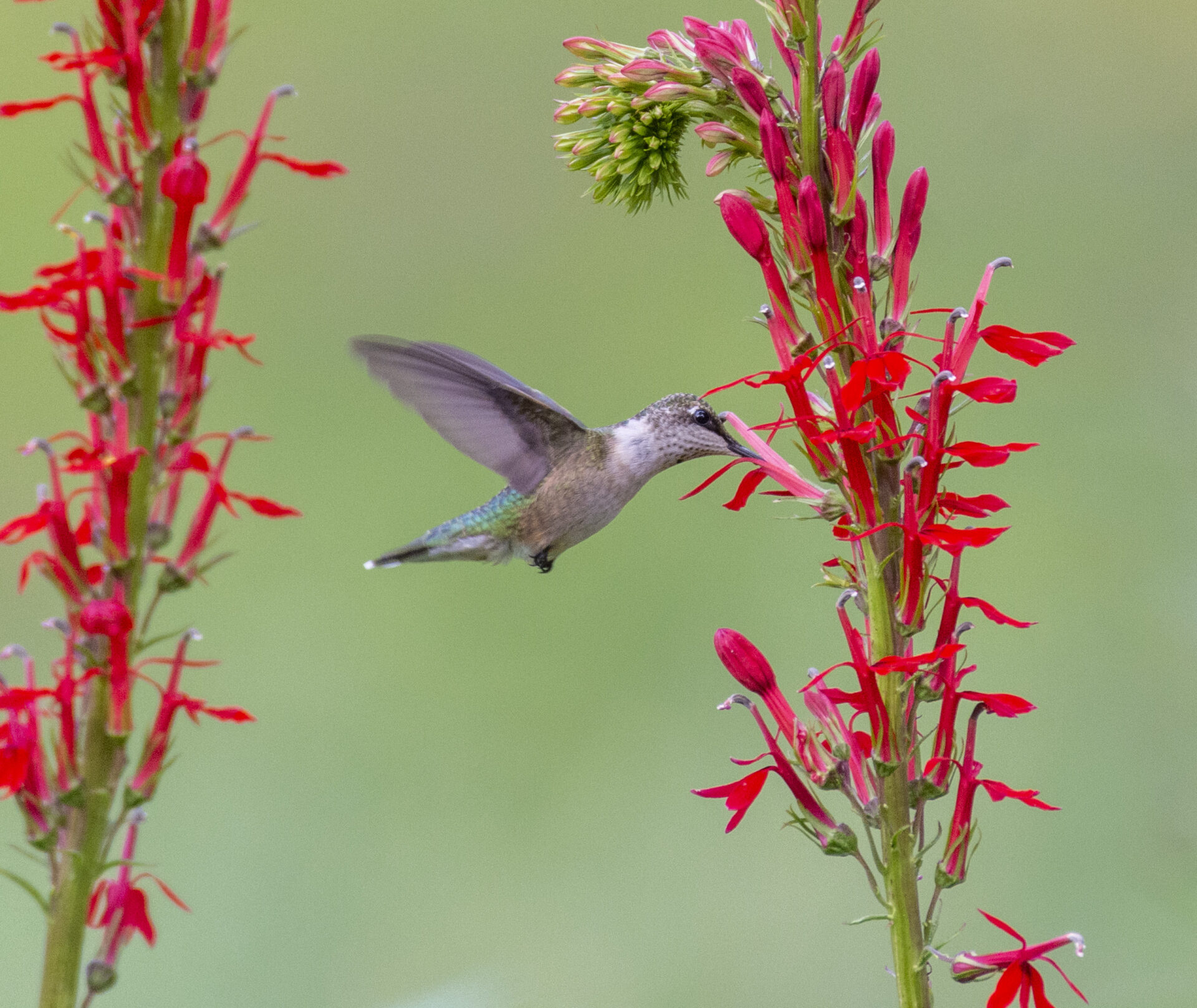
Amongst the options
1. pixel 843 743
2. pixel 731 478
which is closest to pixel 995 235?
pixel 731 478

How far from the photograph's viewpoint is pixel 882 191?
37.4 inches

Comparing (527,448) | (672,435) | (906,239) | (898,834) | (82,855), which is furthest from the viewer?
(527,448)

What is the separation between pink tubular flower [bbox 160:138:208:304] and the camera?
77 cm

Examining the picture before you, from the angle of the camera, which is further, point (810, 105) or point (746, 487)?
point (746, 487)

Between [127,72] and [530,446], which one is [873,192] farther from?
A: [530,446]

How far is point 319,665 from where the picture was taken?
252cm

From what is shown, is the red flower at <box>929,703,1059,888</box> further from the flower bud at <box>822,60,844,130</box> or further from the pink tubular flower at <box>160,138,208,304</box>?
the pink tubular flower at <box>160,138,208,304</box>

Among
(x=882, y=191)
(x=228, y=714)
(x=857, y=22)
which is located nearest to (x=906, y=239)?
(x=882, y=191)

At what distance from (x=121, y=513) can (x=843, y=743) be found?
0.52m

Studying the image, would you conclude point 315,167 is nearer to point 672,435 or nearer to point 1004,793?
point 1004,793

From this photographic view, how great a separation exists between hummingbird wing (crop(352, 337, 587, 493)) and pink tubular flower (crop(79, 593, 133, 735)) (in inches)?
22.2

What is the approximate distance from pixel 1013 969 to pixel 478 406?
88cm

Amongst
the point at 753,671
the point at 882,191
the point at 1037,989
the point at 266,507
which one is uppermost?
the point at 882,191

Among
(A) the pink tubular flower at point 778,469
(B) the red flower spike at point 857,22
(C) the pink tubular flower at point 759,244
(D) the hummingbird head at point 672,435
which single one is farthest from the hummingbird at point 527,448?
(B) the red flower spike at point 857,22
